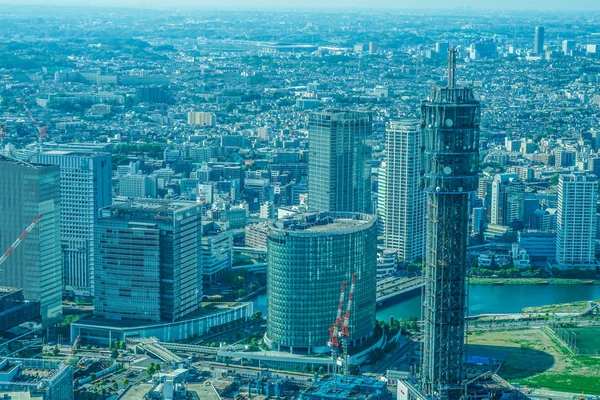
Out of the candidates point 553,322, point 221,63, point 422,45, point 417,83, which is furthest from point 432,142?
point 422,45

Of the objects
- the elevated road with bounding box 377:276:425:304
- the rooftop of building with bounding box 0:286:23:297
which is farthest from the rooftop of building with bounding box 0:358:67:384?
the elevated road with bounding box 377:276:425:304

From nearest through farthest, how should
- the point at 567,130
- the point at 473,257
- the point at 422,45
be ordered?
the point at 473,257 < the point at 567,130 < the point at 422,45

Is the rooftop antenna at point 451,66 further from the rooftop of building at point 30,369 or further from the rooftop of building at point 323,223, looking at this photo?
the rooftop of building at point 323,223

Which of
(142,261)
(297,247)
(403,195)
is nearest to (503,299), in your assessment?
(403,195)

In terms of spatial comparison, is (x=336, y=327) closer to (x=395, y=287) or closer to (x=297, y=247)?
(x=297, y=247)

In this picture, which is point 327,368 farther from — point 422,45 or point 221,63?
point 422,45
